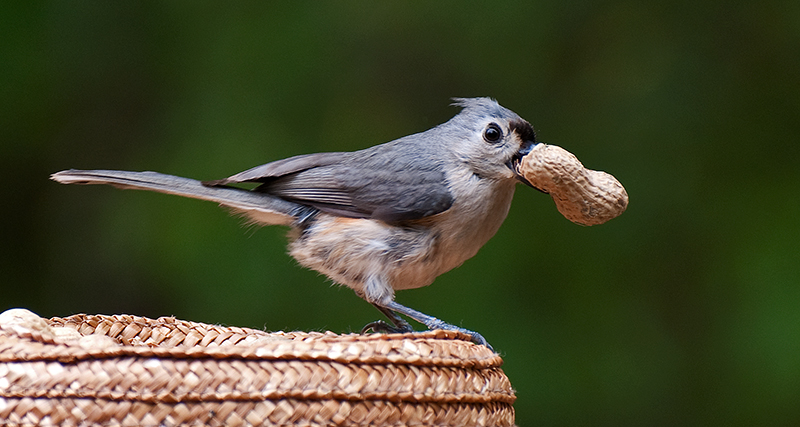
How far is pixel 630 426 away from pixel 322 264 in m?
1.29

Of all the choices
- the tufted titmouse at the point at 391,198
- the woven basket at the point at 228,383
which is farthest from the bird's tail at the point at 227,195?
the woven basket at the point at 228,383

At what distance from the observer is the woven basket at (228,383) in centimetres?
101

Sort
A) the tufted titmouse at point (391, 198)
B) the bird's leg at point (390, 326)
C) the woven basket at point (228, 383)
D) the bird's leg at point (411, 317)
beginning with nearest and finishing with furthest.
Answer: the woven basket at point (228, 383), the bird's leg at point (411, 317), the tufted titmouse at point (391, 198), the bird's leg at point (390, 326)

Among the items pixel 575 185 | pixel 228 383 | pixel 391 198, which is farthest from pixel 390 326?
pixel 228 383

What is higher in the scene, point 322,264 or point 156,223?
point 322,264

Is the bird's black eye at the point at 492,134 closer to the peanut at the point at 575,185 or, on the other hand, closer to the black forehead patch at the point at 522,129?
the black forehead patch at the point at 522,129

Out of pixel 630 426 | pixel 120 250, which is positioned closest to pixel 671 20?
pixel 630 426

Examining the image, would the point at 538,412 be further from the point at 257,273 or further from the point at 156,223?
the point at 156,223

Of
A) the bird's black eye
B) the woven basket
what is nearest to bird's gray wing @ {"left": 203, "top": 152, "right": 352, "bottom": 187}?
the bird's black eye

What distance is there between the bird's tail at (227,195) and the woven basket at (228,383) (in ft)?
2.24

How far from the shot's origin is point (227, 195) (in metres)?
1.85

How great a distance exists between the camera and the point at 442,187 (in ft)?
5.74

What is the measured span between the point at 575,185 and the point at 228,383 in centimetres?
81

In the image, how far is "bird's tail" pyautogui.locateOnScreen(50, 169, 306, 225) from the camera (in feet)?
5.88
